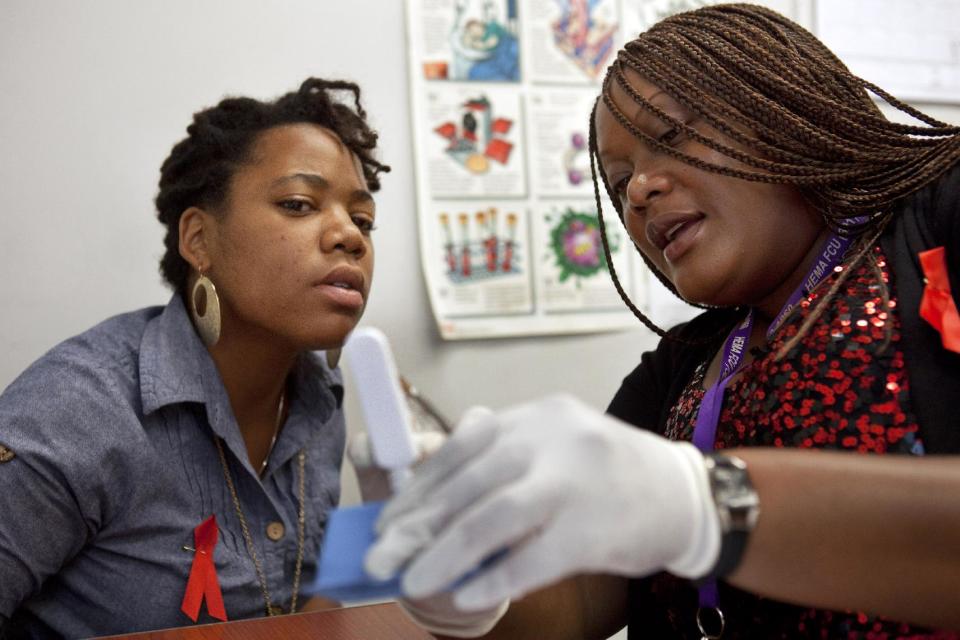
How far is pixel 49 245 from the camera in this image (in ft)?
4.63

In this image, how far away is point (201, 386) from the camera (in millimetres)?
1190

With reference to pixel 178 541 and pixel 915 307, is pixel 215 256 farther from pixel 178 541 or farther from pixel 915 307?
pixel 915 307

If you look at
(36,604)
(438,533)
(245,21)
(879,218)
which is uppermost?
(245,21)

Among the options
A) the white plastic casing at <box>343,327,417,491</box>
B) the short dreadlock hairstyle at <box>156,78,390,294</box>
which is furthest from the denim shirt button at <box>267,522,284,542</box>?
the white plastic casing at <box>343,327,417,491</box>

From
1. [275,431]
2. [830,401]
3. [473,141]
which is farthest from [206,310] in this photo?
[830,401]

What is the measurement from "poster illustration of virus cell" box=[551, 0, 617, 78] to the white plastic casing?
127cm

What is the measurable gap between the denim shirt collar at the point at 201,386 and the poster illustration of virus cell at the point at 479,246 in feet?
1.12

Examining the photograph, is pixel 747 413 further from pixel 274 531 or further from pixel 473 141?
pixel 473 141

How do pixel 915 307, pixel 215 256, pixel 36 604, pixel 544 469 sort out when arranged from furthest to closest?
pixel 215 256, pixel 36 604, pixel 915 307, pixel 544 469

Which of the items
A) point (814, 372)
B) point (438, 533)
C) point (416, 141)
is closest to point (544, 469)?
point (438, 533)

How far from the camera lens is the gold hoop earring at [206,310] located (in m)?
1.22

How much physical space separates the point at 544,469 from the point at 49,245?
3.89 ft

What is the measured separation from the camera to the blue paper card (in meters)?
0.52

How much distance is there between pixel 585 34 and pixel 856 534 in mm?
1345
